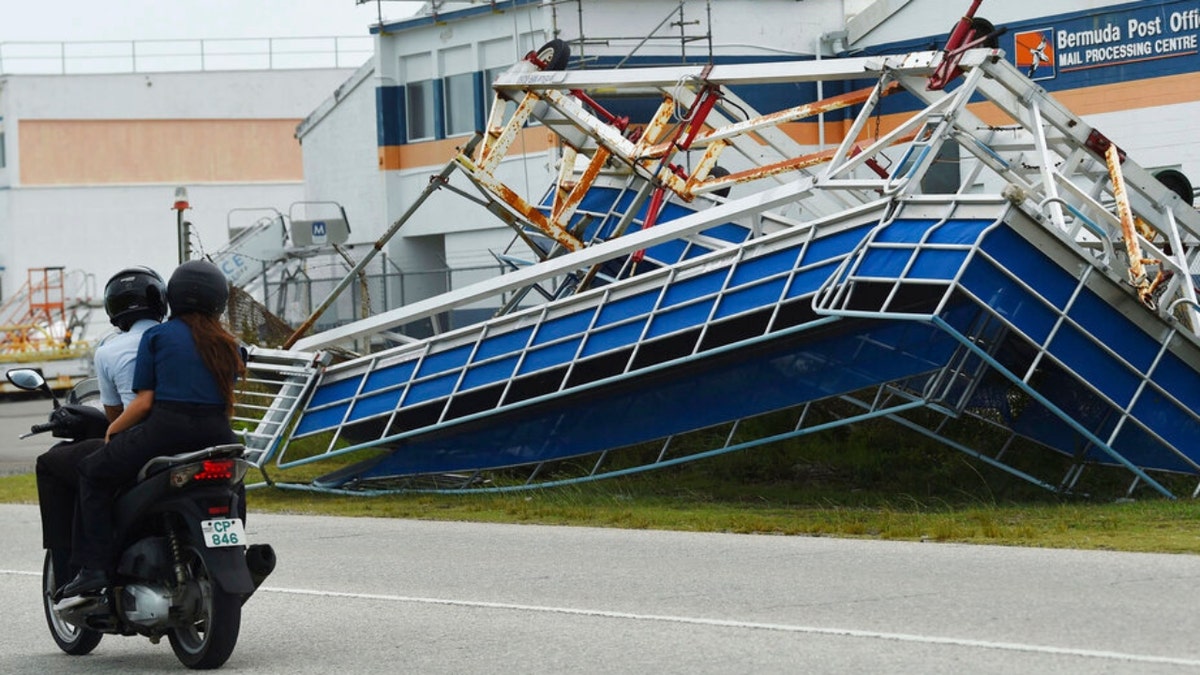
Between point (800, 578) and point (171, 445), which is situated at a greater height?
point (171, 445)

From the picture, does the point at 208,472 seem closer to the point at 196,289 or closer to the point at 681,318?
the point at 196,289

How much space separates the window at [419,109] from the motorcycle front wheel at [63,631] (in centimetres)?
3130

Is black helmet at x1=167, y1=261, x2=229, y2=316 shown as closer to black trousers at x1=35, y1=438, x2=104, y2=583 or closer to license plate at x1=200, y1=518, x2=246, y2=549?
black trousers at x1=35, y1=438, x2=104, y2=583

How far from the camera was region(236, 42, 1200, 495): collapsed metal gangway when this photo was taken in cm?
1551

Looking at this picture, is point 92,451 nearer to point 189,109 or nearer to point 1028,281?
point 1028,281

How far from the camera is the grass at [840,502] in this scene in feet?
45.3

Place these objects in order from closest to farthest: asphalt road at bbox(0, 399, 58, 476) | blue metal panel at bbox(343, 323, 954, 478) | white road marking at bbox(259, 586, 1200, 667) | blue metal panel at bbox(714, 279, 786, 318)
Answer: white road marking at bbox(259, 586, 1200, 667) < blue metal panel at bbox(714, 279, 786, 318) < blue metal panel at bbox(343, 323, 954, 478) < asphalt road at bbox(0, 399, 58, 476)

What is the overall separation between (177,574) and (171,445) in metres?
0.59

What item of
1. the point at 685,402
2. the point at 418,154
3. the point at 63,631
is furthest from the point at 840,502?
the point at 418,154

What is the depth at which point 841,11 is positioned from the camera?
121ft

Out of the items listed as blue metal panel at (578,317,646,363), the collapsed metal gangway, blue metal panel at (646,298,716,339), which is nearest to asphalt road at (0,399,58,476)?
the collapsed metal gangway

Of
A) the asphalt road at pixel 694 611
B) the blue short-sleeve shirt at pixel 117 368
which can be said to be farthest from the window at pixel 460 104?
the blue short-sleeve shirt at pixel 117 368

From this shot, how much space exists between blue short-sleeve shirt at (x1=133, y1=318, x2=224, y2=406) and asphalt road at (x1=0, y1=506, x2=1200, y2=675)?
1.29 meters

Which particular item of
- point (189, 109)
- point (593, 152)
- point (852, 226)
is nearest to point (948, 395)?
point (852, 226)
